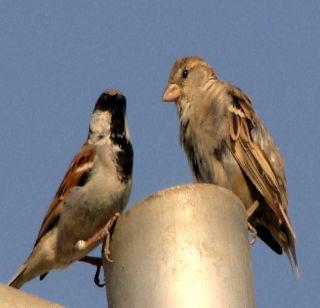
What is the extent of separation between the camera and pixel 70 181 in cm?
714

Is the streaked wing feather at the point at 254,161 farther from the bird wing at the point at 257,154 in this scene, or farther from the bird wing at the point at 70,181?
the bird wing at the point at 70,181

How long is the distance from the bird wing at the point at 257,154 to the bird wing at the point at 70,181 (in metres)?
1.09

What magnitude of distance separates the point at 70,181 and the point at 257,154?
4.79 ft

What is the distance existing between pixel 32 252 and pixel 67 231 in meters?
0.41

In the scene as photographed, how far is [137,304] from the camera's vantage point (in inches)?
183

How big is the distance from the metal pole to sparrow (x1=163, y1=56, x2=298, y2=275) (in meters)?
2.11

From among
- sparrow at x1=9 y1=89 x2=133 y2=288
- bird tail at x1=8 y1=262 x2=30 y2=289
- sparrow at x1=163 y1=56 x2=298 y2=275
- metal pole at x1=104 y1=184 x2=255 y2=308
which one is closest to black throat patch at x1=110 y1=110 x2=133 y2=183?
sparrow at x1=9 y1=89 x2=133 y2=288

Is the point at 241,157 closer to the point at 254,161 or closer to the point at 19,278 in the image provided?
the point at 254,161

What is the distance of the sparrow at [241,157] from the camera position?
23.7 ft

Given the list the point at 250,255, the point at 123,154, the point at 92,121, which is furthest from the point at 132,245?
the point at 92,121

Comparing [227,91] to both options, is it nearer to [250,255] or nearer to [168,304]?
[250,255]

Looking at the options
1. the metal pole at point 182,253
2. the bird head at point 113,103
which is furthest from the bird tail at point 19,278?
the metal pole at point 182,253

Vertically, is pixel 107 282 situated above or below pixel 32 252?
above

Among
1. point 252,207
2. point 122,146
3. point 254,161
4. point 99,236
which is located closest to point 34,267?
point 122,146
